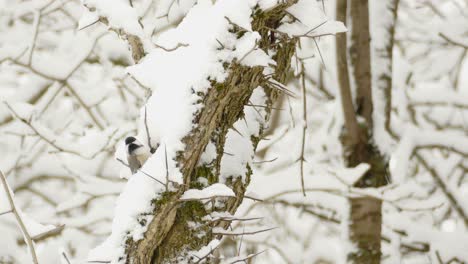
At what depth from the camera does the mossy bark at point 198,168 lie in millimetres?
1550

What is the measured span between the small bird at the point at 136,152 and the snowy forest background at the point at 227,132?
36mm

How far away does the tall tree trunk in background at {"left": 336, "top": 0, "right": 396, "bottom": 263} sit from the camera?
3295 millimetres

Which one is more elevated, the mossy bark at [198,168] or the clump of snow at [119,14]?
the clump of snow at [119,14]

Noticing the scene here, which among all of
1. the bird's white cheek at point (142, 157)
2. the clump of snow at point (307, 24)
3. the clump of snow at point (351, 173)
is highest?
the clump of snow at point (351, 173)

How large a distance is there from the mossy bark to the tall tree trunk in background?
5.60 ft

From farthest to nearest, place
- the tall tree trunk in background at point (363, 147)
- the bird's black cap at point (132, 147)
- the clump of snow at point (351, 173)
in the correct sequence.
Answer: the tall tree trunk in background at point (363, 147), the clump of snow at point (351, 173), the bird's black cap at point (132, 147)

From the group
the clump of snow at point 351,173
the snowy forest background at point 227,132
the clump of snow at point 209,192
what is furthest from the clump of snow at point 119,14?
the clump of snow at point 351,173

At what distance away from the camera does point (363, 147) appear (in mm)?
3359

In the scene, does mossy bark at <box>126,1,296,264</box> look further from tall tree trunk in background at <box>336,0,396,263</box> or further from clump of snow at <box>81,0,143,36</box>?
tall tree trunk in background at <box>336,0,396,263</box>

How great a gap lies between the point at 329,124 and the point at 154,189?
257 centimetres

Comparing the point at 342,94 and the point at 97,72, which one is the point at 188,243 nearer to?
the point at 342,94

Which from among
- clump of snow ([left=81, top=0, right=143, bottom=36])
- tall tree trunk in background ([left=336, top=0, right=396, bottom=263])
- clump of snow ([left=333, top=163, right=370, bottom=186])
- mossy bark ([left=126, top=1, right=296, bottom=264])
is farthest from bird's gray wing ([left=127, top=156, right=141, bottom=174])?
tall tree trunk in background ([left=336, top=0, right=396, bottom=263])

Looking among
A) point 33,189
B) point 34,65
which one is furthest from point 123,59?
point 33,189

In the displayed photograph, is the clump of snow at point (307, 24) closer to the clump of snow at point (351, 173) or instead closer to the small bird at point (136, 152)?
the small bird at point (136, 152)
